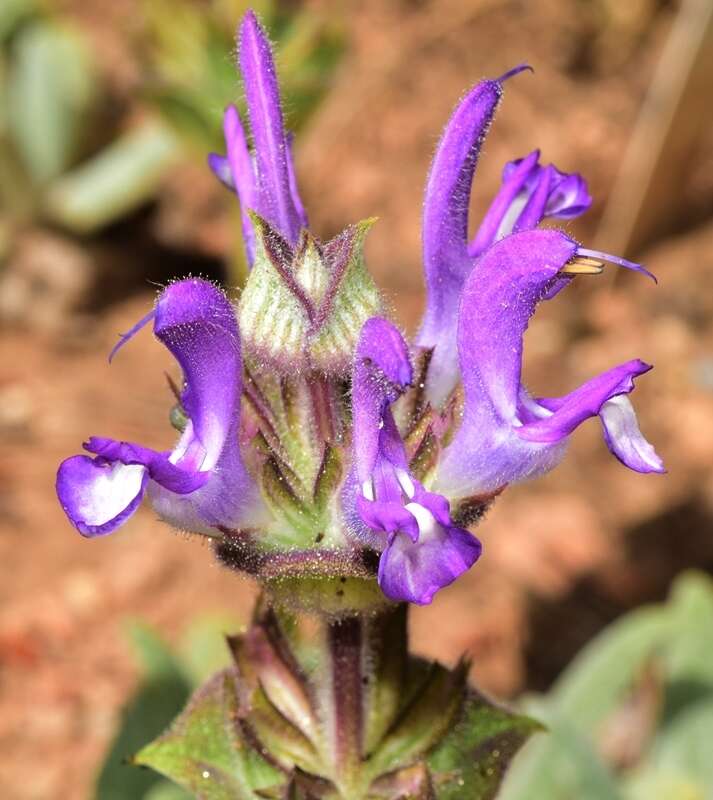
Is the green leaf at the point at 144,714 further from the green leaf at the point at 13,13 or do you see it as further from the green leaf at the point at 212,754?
the green leaf at the point at 13,13

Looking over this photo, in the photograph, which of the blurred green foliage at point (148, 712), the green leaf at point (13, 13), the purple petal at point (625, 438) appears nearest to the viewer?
the purple petal at point (625, 438)

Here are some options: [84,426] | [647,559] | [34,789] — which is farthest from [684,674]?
[84,426]

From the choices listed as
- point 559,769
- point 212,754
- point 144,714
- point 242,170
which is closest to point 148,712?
point 144,714

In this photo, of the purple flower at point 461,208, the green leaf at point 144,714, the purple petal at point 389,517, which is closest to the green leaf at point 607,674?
the green leaf at point 144,714

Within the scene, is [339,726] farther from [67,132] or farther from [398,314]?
[67,132]

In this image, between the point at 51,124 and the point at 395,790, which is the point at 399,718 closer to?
the point at 395,790

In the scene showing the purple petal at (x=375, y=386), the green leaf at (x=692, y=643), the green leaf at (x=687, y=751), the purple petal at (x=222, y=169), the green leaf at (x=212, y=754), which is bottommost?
the green leaf at (x=687, y=751)

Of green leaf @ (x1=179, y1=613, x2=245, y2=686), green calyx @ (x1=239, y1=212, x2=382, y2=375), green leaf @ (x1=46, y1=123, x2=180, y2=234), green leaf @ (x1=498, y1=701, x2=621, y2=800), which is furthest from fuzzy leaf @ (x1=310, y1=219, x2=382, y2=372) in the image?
green leaf @ (x1=46, y1=123, x2=180, y2=234)
